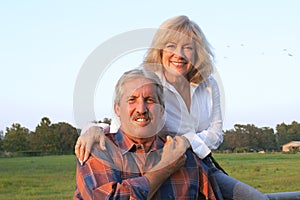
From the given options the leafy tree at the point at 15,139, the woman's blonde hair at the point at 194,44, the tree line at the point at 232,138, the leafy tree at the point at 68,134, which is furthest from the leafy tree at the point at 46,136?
the woman's blonde hair at the point at 194,44

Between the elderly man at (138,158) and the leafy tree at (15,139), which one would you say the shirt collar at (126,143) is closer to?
the elderly man at (138,158)

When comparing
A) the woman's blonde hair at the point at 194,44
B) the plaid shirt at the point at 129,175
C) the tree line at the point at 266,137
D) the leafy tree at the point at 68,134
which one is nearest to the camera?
the plaid shirt at the point at 129,175

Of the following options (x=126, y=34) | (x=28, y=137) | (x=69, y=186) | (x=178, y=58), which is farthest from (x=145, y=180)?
(x=28, y=137)

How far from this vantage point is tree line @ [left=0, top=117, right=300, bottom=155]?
14008 millimetres

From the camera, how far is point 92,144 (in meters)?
2.23

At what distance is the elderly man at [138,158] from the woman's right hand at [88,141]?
0.03 meters

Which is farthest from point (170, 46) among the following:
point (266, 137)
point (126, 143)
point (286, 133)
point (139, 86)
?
point (286, 133)

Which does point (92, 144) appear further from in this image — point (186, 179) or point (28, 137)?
point (28, 137)

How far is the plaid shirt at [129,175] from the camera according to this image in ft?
6.94

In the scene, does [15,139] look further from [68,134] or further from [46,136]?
[68,134]

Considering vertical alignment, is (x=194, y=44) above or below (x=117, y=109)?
above

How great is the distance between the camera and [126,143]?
2.24 m

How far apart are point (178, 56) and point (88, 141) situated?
723 mm

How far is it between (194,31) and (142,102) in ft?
2.35
